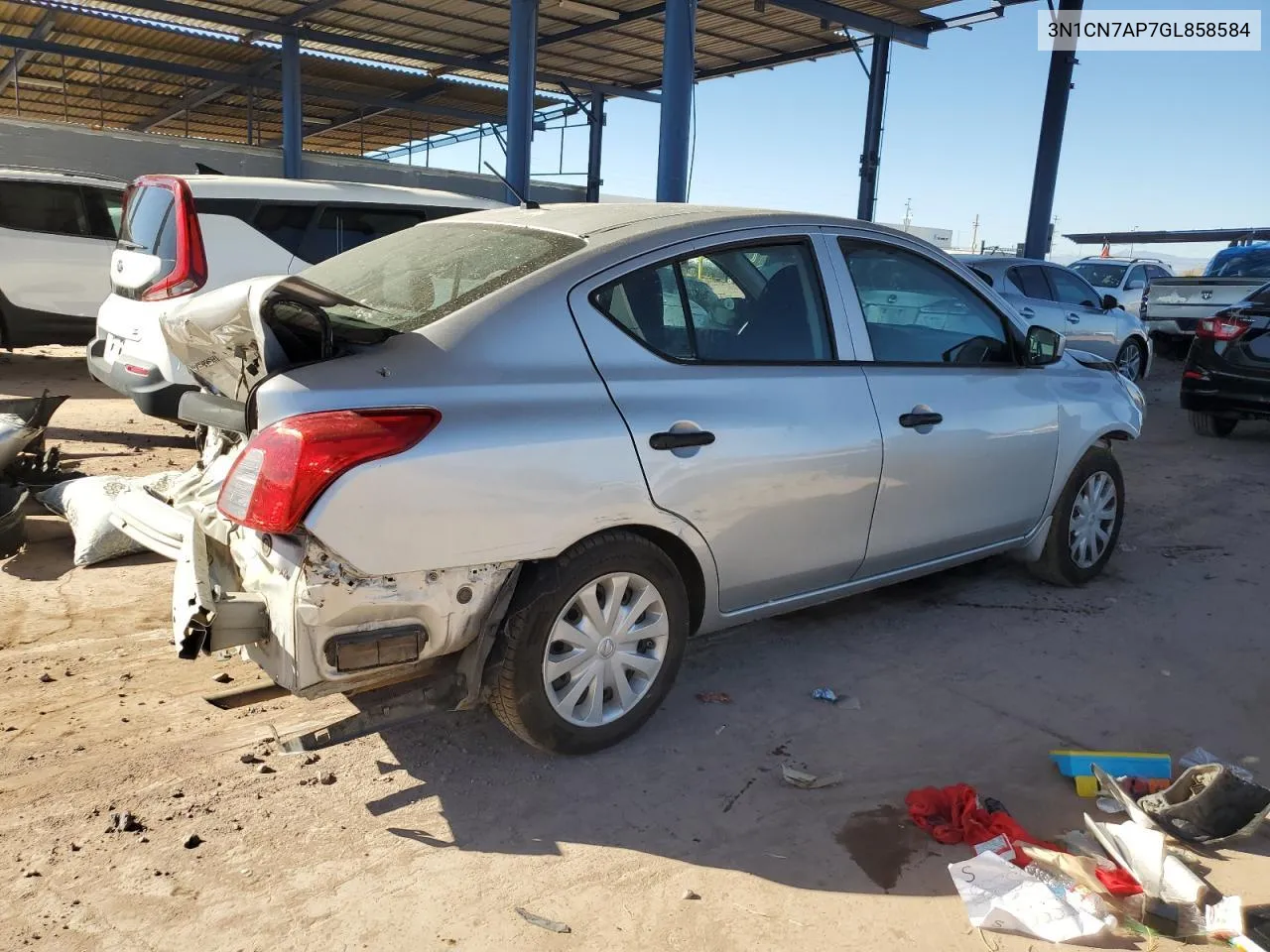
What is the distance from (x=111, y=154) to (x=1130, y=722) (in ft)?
60.8

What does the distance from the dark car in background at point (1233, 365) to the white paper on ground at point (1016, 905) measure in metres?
7.82

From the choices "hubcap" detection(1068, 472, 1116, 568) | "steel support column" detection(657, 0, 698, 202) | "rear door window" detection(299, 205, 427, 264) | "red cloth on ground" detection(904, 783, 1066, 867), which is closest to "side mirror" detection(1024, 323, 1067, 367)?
"hubcap" detection(1068, 472, 1116, 568)

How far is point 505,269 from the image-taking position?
3.21 metres

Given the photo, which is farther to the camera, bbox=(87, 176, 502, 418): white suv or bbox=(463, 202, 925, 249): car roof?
bbox=(87, 176, 502, 418): white suv

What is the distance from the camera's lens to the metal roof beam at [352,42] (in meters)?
16.2

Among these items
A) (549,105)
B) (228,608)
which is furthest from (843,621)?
(549,105)

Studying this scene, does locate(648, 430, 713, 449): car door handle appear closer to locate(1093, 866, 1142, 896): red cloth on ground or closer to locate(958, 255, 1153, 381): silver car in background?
locate(1093, 866, 1142, 896): red cloth on ground

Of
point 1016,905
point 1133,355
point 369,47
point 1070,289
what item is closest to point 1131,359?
point 1133,355

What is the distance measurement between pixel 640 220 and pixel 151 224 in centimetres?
507

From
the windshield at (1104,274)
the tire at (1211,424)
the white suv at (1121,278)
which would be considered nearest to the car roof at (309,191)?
the tire at (1211,424)

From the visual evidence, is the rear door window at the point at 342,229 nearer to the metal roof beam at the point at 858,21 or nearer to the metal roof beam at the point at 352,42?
the metal roof beam at the point at 858,21

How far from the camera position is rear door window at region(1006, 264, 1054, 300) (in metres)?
11.2

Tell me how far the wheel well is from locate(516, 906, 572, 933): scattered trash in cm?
112

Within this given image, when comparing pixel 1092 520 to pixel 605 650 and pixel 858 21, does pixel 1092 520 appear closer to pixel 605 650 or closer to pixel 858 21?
pixel 605 650
